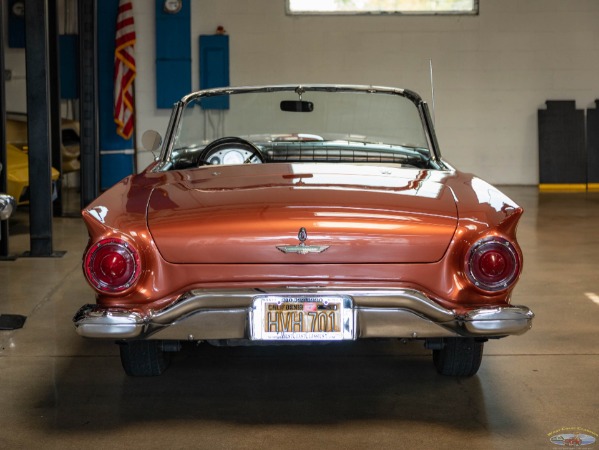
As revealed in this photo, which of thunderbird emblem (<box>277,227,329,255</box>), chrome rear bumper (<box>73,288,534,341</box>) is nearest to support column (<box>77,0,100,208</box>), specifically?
chrome rear bumper (<box>73,288,534,341</box>)

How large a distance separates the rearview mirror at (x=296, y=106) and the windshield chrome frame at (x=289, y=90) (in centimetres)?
6

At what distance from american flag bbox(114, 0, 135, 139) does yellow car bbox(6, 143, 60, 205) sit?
404 centimetres

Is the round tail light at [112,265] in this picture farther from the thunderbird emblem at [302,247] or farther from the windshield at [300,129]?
the windshield at [300,129]

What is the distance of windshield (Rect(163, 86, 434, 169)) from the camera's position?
4.70 metres

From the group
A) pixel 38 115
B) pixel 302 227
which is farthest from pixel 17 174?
pixel 302 227

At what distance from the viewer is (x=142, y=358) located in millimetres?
4113

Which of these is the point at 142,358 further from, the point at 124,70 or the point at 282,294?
the point at 124,70

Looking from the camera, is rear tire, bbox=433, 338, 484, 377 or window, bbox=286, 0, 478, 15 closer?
rear tire, bbox=433, 338, 484, 377

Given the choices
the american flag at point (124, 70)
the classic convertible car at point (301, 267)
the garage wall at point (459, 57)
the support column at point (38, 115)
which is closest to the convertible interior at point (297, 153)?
the classic convertible car at point (301, 267)

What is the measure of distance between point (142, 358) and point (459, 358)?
1.28 meters

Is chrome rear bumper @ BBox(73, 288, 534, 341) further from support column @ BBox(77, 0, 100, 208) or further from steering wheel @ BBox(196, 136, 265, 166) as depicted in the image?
support column @ BBox(77, 0, 100, 208)

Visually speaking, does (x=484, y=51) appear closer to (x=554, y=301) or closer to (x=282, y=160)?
(x=554, y=301)

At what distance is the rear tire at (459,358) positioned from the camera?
13.3ft

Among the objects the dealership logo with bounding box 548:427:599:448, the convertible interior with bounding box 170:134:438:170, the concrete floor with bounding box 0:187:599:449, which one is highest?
the convertible interior with bounding box 170:134:438:170
